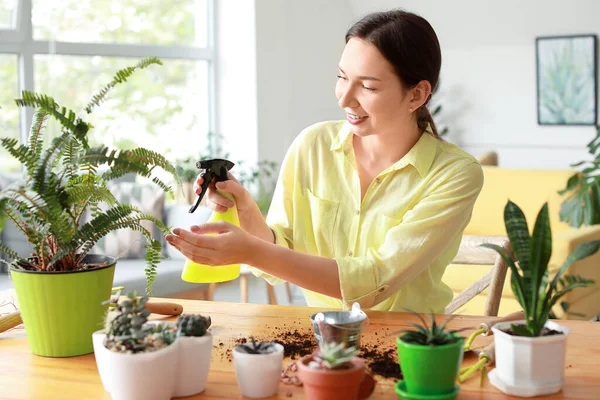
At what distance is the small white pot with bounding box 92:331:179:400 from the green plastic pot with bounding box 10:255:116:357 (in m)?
0.23

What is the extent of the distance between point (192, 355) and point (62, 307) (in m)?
0.31

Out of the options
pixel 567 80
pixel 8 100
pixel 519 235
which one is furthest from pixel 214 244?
pixel 567 80

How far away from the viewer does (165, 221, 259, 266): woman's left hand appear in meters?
1.48

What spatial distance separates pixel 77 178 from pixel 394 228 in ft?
2.36

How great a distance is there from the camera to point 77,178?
1452mm

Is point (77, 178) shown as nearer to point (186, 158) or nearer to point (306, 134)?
point (306, 134)

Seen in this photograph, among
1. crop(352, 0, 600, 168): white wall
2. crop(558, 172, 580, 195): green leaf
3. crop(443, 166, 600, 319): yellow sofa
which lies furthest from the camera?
crop(352, 0, 600, 168): white wall

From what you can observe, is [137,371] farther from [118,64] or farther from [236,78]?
[236,78]

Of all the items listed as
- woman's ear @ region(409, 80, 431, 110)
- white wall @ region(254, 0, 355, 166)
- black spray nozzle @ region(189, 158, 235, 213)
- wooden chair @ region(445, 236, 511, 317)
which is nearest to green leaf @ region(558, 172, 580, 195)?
white wall @ region(254, 0, 355, 166)

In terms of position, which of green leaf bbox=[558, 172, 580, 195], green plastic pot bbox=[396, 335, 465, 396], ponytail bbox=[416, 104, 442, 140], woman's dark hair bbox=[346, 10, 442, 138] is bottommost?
green plastic pot bbox=[396, 335, 465, 396]

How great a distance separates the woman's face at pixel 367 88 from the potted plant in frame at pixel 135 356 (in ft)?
2.70

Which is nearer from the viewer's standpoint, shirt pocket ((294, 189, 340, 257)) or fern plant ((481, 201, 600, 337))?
fern plant ((481, 201, 600, 337))

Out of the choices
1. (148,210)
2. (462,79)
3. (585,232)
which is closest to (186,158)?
(148,210)

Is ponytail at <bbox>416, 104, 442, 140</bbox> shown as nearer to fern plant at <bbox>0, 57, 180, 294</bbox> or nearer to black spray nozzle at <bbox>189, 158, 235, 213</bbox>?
black spray nozzle at <bbox>189, 158, 235, 213</bbox>
